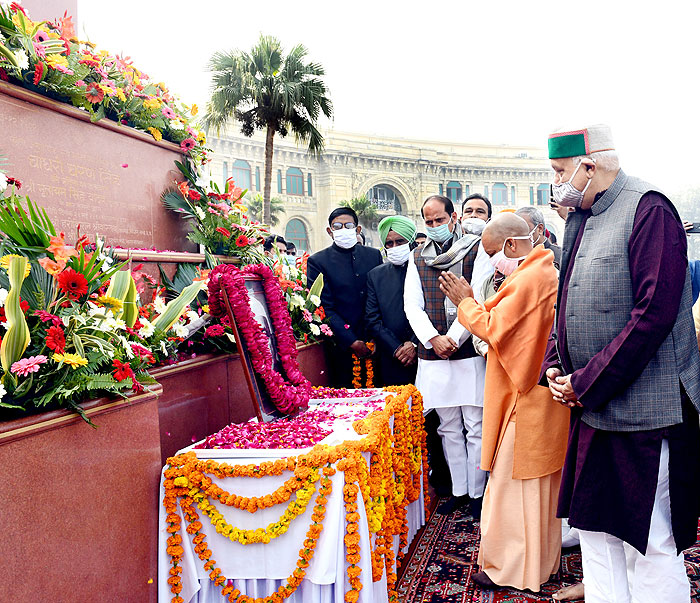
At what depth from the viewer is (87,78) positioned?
338cm

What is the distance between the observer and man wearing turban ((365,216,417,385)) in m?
4.73

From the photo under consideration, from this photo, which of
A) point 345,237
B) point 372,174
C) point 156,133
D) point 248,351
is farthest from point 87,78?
point 372,174

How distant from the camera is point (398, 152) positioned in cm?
3625

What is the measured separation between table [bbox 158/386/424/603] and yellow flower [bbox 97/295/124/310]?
70 cm

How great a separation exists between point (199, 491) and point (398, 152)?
3541 centimetres

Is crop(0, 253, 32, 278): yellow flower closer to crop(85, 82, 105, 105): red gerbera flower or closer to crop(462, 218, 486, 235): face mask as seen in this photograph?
crop(85, 82, 105, 105): red gerbera flower

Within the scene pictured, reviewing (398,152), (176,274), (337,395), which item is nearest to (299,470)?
(337,395)

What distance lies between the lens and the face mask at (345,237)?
4.98 metres

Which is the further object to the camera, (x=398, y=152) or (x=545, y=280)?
(x=398, y=152)

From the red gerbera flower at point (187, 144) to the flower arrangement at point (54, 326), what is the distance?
191cm

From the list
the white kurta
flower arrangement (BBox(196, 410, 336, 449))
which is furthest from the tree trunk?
flower arrangement (BBox(196, 410, 336, 449))

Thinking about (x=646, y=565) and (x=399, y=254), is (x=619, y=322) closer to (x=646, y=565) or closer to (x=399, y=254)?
(x=646, y=565)

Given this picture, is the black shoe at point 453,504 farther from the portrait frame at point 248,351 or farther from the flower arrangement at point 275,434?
the portrait frame at point 248,351

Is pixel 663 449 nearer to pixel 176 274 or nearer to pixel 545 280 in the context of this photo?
pixel 545 280
